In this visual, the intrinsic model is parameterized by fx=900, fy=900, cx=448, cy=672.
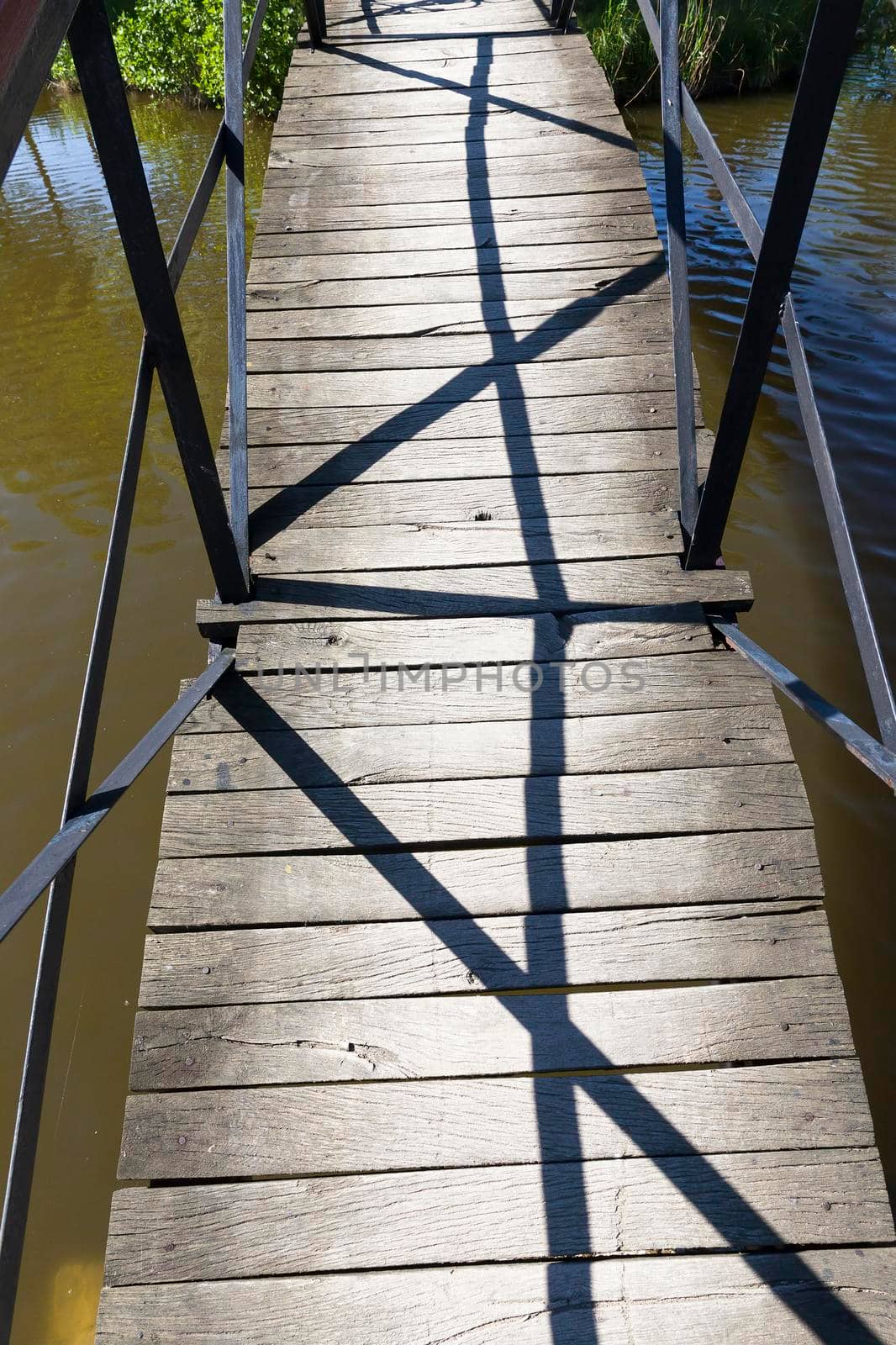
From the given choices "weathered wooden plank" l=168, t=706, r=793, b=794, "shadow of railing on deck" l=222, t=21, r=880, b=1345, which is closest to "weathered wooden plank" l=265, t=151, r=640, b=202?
"shadow of railing on deck" l=222, t=21, r=880, b=1345

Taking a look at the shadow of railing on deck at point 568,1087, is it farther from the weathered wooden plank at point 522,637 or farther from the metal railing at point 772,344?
the metal railing at point 772,344

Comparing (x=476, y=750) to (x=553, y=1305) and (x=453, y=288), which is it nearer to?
(x=553, y=1305)

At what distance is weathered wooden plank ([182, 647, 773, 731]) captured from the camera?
2527 millimetres

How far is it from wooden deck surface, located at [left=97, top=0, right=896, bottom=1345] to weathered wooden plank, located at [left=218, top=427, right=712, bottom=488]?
1 centimetres

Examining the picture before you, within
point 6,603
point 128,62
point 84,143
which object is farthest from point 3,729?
point 128,62

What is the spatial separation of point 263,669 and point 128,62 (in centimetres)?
1239

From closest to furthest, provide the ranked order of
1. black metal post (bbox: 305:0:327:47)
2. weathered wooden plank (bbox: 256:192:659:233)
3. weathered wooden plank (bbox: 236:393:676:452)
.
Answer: weathered wooden plank (bbox: 236:393:676:452) → weathered wooden plank (bbox: 256:192:659:233) → black metal post (bbox: 305:0:327:47)

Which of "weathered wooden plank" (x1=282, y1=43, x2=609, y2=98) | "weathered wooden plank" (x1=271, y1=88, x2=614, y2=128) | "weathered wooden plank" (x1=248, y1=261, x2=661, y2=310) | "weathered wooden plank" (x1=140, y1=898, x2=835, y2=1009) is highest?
"weathered wooden plank" (x1=282, y1=43, x2=609, y2=98)

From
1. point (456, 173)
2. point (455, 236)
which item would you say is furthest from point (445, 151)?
point (455, 236)

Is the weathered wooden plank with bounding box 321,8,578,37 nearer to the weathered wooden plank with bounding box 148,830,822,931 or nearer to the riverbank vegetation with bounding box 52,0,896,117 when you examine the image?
the weathered wooden plank with bounding box 148,830,822,931

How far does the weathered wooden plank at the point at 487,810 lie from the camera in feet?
7.56

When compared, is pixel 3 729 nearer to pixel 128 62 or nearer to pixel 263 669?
pixel 263 669

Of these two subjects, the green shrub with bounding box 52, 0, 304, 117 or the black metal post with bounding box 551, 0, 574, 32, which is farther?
the green shrub with bounding box 52, 0, 304, 117

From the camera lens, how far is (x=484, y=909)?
2.19m
